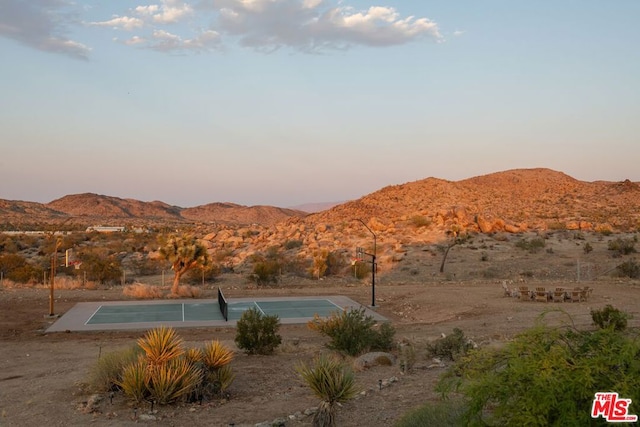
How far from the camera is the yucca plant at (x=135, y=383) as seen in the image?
12984mm

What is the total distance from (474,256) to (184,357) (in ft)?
145

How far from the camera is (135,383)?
12977 mm

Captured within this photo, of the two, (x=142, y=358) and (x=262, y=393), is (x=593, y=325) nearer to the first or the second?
(x=262, y=393)

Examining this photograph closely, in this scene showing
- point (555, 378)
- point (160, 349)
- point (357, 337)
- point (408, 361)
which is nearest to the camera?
point (555, 378)

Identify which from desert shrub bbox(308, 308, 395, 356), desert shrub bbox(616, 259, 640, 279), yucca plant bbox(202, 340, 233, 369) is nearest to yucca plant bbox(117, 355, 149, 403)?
yucca plant bbox(202, 340, 233, 369)

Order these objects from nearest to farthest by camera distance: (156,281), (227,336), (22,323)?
(227,336) → (22,323) → (156,281)

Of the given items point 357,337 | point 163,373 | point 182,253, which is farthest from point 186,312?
point 163,373

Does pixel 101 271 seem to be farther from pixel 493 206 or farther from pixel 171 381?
pixel 493 206

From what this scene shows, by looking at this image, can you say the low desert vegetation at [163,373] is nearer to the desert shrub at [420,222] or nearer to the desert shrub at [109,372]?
the desert shrub at [109,372]

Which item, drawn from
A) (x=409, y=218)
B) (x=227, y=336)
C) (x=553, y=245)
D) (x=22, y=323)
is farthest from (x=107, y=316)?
(x=409, y=218)

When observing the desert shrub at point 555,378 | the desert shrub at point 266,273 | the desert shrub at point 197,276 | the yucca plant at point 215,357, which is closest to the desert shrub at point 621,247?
the desert shrub at point 266,273

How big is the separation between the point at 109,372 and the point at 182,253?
2347cm

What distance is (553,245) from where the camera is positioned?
5866cm

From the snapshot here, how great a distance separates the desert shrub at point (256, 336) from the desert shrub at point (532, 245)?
41.5m
